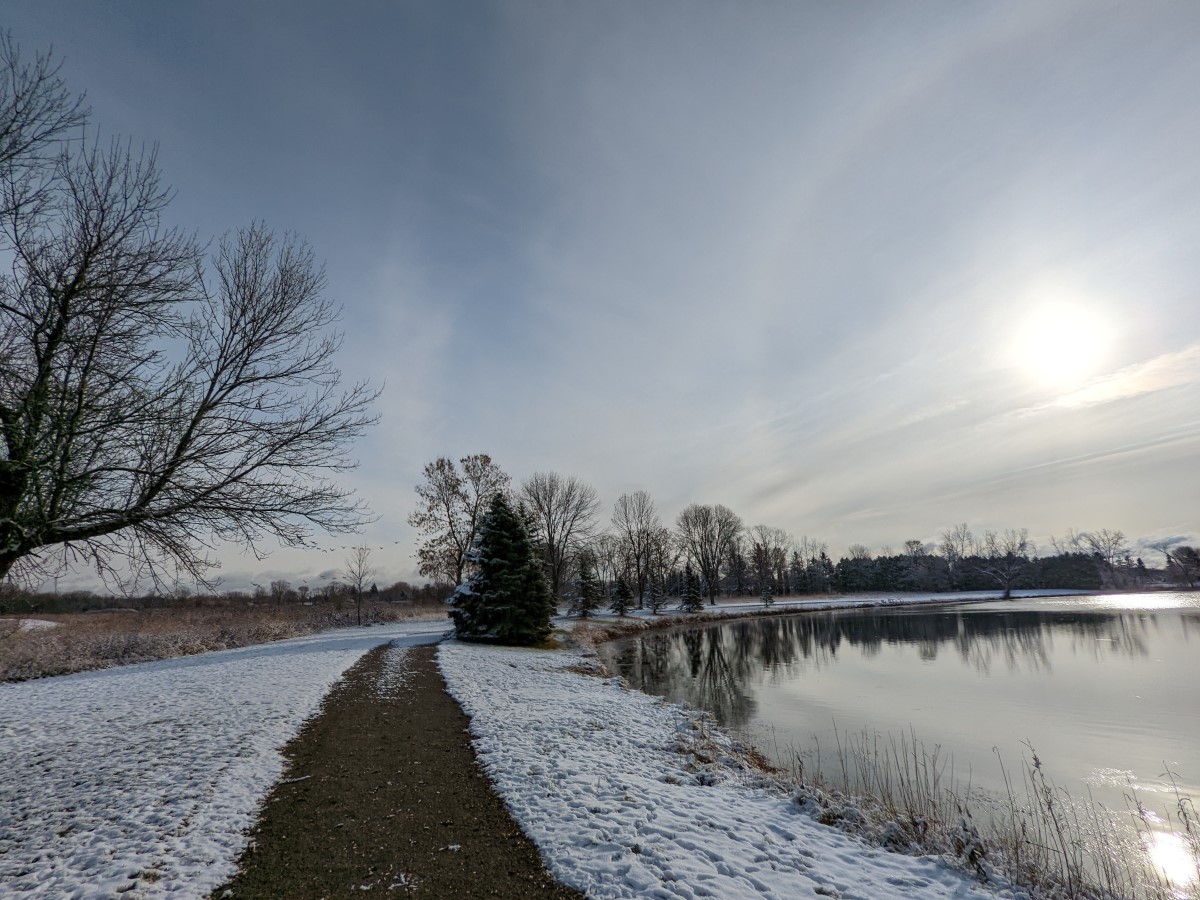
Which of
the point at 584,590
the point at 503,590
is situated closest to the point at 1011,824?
the point at 503,590

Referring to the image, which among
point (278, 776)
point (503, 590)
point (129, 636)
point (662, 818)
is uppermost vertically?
point (503, 590)

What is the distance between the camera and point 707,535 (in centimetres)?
6391

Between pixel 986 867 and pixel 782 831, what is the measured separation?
195 centimetres

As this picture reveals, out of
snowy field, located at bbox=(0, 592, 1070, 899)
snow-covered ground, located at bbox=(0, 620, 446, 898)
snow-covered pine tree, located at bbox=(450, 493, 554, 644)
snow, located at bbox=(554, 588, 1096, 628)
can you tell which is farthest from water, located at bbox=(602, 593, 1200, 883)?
snow, located at bbox=(554, 588, 1096, 628)

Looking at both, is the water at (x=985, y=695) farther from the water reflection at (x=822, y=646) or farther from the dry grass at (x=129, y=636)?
the dry grass at (x=129, y=636)

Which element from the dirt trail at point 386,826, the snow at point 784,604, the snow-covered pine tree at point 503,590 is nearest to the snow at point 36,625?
the snow-covered pine tree at point 503,590

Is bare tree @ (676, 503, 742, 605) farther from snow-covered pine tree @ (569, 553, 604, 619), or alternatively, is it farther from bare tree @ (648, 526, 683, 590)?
snow-covered pine tree @ (569, 553, 604, 619)

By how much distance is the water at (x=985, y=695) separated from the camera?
938cm

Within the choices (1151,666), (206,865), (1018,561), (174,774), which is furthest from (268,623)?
(1018,561)

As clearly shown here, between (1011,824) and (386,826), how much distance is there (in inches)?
308

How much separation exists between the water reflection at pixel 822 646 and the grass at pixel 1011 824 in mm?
3978

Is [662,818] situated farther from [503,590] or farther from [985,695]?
[503,590]

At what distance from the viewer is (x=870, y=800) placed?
7.20 meters

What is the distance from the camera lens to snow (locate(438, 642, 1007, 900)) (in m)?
4.66
